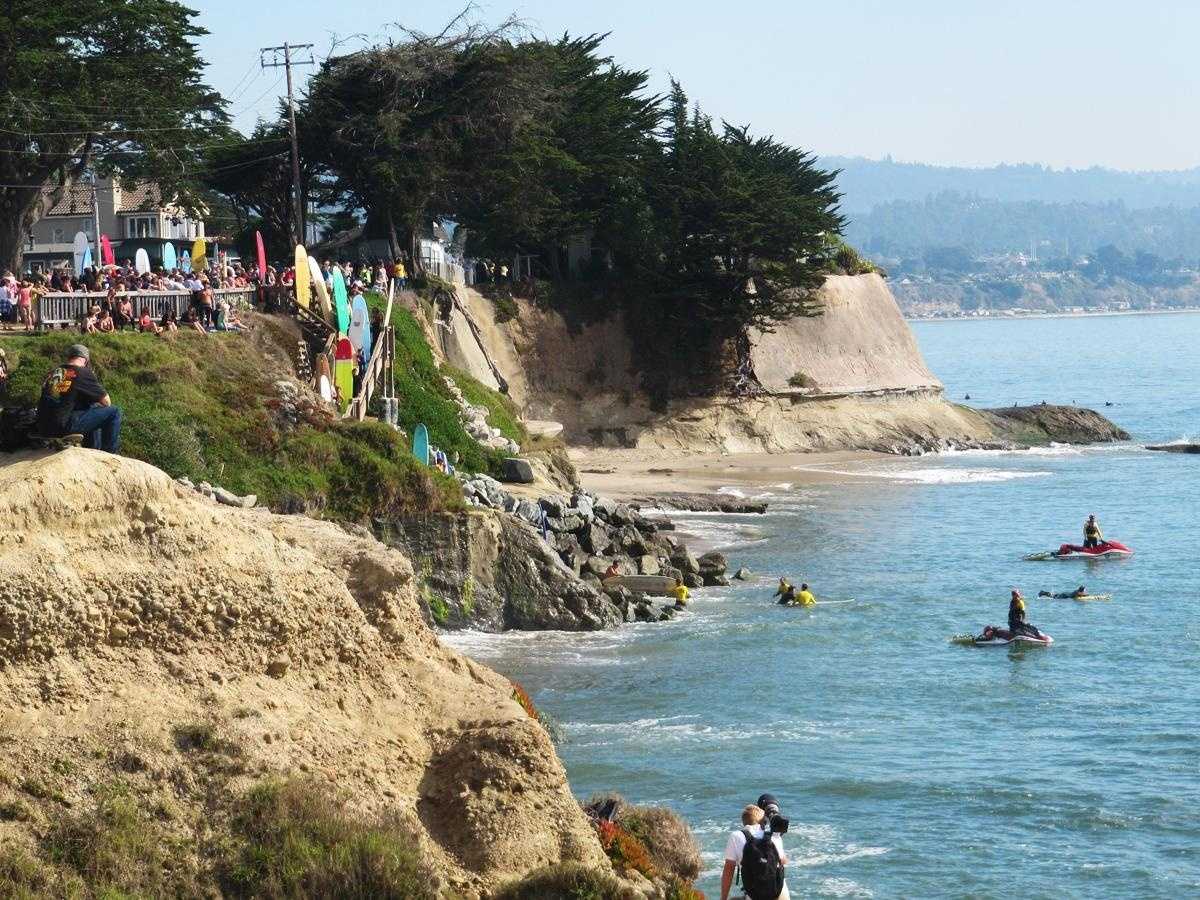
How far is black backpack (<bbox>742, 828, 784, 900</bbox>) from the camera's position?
1581 centimetres

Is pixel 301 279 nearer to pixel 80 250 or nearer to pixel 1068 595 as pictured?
pixel 80 250

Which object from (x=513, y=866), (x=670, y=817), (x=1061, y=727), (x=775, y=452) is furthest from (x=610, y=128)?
(x=513, y=866)

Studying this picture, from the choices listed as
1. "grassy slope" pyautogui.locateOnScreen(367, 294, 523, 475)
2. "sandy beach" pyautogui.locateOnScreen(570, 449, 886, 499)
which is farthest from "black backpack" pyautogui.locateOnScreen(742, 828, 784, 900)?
"sandy beach" pyautogui.locateOnScreen(570, 449, 886, 499)

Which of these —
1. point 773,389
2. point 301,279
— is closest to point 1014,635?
point 301,279

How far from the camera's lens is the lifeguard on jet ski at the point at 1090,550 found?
51969 millimetres

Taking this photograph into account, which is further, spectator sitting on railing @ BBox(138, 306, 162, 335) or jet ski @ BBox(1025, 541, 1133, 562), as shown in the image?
jet ski @ BBox(1025, 541, 1133, 562)

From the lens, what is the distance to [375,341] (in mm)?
48312

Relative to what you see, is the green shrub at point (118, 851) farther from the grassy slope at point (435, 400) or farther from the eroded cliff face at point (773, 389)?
the eroded cliff face at point (773, 389)

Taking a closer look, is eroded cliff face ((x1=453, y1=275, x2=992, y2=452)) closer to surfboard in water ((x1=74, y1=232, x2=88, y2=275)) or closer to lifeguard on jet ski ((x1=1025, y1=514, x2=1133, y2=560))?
lifeguard on jet ski ((x1=1025, y1=514, x2=1133, y2=560))

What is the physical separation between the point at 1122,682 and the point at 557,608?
11291 millimetres

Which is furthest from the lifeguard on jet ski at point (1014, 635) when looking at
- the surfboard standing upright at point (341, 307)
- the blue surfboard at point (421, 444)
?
the surfboard standing upright at point (341, 307)

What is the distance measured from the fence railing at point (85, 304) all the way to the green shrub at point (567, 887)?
28045 millimetres

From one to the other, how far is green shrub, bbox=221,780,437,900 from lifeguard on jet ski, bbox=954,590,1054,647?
2607cm

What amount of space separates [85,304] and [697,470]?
3484cm
